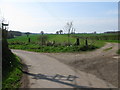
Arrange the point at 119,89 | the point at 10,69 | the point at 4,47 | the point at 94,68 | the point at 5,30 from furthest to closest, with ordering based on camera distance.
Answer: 1. the point at 5,30
2. the point at 4,47
3. the point at 94,68
4. the point at 10,69
5. the point at 119,89

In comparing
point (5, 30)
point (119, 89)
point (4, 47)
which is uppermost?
point (5, 30)

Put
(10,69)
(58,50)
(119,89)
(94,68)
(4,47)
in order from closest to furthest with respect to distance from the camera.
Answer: (119,89) → (10,69) → (94,68) → (4,47) → (58,50)

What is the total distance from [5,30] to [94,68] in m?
10.3

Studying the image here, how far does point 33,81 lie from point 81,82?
3.12 m

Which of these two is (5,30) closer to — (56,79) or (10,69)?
(10,69)

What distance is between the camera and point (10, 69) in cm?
1486

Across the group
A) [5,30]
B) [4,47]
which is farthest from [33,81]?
[5,30]

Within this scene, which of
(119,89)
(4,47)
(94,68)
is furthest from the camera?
(4,47)

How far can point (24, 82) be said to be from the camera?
38.8 feet

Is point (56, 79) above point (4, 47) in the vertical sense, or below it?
below

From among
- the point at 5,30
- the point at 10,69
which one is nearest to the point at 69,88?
the point at 10,69

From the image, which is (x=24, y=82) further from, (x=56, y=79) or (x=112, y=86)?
(x=112, y=86)

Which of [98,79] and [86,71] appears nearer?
[98,79]

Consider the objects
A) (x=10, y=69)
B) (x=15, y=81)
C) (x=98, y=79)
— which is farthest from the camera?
(x=10, y=69)
